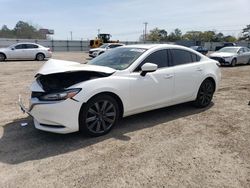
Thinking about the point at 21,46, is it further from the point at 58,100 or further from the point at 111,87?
the point at 58,100

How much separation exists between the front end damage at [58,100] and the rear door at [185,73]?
75.6 inches

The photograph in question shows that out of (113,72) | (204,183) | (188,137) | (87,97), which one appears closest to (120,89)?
(113,72)

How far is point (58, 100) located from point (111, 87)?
3.02ft

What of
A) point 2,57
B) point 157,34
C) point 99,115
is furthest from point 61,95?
point 157,34

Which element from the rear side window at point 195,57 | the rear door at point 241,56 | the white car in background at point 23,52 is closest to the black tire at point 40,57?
the white car in background at point 23,52

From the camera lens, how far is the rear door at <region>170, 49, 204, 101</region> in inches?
225

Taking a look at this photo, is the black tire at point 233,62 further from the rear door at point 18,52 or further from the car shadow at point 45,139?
the rear door at point 18,52

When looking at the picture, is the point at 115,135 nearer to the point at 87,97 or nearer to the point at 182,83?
the point at 87,97

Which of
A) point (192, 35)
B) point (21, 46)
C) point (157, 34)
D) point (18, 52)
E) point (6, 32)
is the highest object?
point (157, 34)

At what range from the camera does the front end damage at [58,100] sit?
4.17 metres

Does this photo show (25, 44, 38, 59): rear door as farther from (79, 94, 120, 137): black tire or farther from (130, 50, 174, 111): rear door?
(79, 94, 120, 137): black tire

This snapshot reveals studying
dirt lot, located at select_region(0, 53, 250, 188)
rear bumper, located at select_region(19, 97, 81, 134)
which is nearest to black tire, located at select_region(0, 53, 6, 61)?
dirt lot, located at select_region(0, 53, 250, 188)

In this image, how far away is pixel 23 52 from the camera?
20.8 metres

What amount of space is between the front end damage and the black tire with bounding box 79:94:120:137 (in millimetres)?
122
